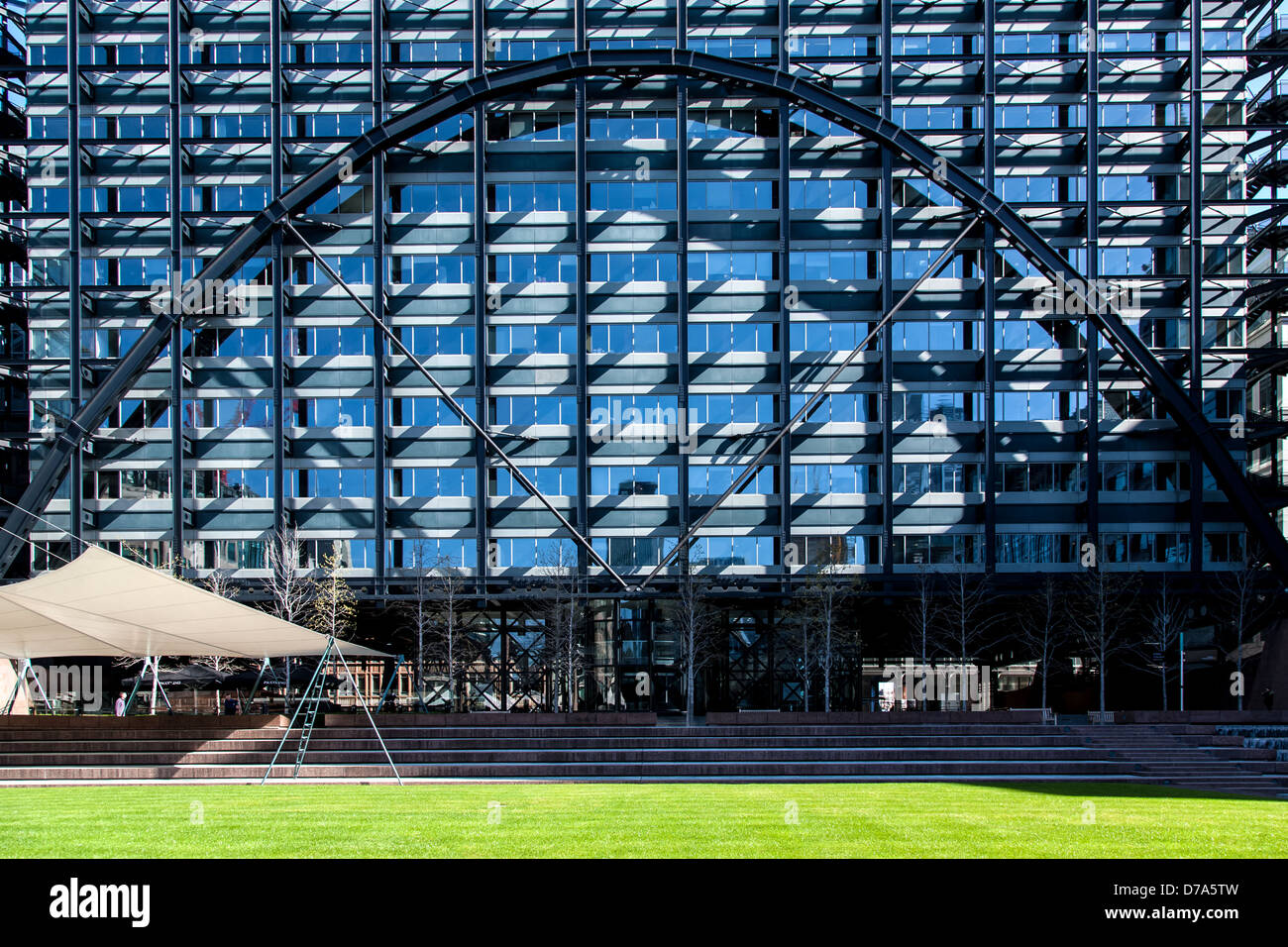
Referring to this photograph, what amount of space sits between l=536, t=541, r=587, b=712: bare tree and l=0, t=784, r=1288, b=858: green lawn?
23.4 metres

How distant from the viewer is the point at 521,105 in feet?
179

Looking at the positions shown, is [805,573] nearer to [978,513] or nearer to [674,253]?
[978,513]

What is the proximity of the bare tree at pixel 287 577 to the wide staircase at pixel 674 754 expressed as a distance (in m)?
12.5

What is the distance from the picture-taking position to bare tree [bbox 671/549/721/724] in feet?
152

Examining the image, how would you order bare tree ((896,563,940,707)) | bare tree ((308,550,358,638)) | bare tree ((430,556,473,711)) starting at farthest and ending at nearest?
bare tree ((430,556,473,711)), bare tree ((896,563,940,707)), bare tree ((308,550,358,638))

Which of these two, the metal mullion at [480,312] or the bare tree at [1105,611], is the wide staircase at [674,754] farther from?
the metal mullion at [480,312]

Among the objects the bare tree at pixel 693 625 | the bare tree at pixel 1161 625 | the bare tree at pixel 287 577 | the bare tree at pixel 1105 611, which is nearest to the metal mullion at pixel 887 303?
the bare tree at pixel 1105 611

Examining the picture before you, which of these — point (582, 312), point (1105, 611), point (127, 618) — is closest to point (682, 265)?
point (582, 312)

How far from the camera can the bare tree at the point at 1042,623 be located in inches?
1921

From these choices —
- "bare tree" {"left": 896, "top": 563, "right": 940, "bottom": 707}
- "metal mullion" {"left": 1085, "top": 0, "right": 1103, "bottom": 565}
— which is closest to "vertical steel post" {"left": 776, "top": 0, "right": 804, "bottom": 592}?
"bare tree" {"left": 896, "top": 563, "right": 940, "bottom": 707}

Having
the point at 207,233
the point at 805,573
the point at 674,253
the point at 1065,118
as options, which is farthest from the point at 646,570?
the point at 1065,118

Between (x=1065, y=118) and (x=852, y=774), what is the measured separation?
41.4 metres

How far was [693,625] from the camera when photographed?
151 ft

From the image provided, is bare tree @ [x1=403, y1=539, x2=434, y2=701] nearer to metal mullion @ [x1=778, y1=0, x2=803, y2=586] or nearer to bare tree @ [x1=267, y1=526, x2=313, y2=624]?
bare tree @ [x1=267, y1=526, x2=313, y2=624]
